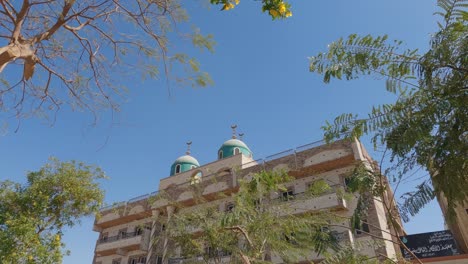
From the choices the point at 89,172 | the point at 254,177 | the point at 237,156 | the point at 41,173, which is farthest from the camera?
the point at 237,156

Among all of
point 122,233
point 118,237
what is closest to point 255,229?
point 122,233

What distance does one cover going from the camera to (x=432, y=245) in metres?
13.5

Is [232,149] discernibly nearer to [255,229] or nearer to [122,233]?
[122,233]

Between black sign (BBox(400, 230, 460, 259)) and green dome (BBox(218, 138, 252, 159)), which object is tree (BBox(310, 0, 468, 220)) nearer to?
black sign (BBox(400, 230, 460, 259))

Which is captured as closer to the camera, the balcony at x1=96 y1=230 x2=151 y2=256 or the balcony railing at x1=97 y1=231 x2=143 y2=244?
the balcony at x1=96 y1=230 x2=151 y2=256

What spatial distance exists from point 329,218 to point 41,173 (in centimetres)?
1024

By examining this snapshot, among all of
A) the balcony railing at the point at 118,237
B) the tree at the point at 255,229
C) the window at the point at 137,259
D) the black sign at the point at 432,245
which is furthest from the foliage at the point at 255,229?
the balcony railing at the point at 118,237

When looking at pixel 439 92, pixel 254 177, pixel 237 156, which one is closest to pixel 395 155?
pixel 439 92

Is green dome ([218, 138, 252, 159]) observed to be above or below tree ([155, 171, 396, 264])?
above

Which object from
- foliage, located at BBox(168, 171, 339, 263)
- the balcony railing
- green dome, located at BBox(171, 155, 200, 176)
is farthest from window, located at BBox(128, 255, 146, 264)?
foliage, located at BBox(168, 171, 339, 263)

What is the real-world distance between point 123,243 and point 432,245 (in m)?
19.2

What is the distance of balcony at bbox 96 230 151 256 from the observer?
2227 centimetres

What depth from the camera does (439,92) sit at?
3.10 m

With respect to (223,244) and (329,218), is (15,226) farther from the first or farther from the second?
(329,218)
